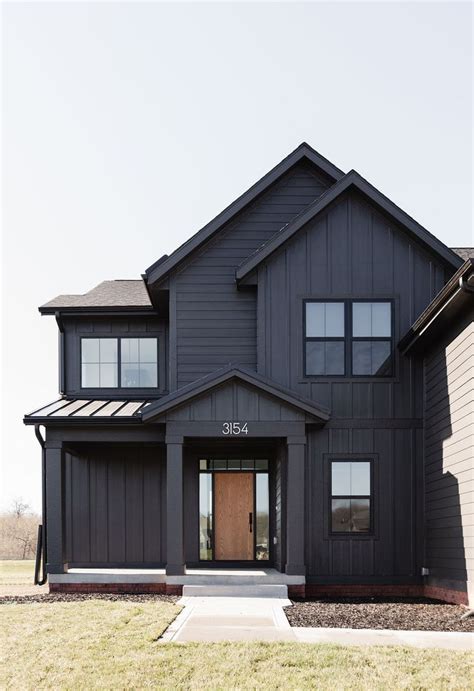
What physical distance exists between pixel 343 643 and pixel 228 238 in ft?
30.2

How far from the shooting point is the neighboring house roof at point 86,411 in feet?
48.0

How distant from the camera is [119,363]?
17.3m

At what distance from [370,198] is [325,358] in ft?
10.1

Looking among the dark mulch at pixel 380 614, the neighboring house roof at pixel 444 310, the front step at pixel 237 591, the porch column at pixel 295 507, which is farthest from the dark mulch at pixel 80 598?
the neighboring house roof at pixel 444 310

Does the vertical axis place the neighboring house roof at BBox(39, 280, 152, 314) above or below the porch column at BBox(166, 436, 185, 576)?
above

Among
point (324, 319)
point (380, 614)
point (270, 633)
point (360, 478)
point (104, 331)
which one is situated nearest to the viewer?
point (270, 633)

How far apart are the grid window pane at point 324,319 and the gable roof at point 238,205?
7.90ft

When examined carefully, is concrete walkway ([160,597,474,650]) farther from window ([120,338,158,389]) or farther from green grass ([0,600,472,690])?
window ([120,338,158,389])

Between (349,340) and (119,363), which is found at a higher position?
(349,340)

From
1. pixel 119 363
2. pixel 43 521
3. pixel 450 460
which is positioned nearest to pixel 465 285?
pixel 450 460

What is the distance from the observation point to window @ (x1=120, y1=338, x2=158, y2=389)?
17250 mm

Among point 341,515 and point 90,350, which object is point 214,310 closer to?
point 90,350

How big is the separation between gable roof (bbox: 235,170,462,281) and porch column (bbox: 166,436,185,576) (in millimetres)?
3735

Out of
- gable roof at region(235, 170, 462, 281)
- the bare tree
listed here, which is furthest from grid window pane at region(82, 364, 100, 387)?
the bare tree
